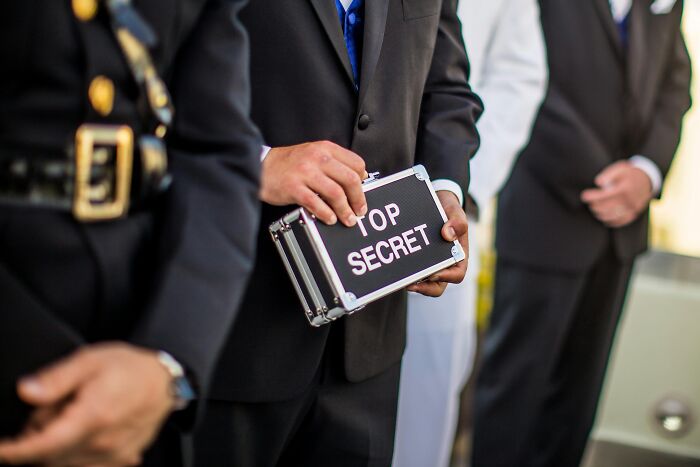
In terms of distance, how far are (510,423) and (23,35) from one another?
2285 mm

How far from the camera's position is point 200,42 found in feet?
3.12

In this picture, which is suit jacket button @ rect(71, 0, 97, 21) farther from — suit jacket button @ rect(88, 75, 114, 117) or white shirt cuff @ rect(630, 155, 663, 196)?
white shirt cuff @ rect(630, 155, 663, 196)

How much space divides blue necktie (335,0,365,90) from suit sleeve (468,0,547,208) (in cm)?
87

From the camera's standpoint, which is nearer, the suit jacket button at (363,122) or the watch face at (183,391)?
the watch face at (183,391)

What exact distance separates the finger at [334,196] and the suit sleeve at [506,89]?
1.01 m

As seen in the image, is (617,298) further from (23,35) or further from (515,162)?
(23,35)

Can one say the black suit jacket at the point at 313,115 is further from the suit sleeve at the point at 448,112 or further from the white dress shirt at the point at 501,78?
the white dress shirt at the point at 501,78

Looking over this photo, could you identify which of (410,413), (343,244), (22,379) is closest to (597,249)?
(410,413)

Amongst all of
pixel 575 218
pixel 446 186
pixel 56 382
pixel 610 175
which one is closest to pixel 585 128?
pixel 610 175

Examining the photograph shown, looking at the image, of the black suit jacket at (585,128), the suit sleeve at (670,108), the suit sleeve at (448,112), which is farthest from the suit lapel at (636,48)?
the suit sleeve at (448,112)

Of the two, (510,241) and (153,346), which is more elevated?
(153,346)

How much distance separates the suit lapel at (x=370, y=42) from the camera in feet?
4.16

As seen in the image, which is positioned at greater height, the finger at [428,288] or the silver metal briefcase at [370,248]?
the silver metal briefcase at [370,248]

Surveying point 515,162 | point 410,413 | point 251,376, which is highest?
point 251,376
